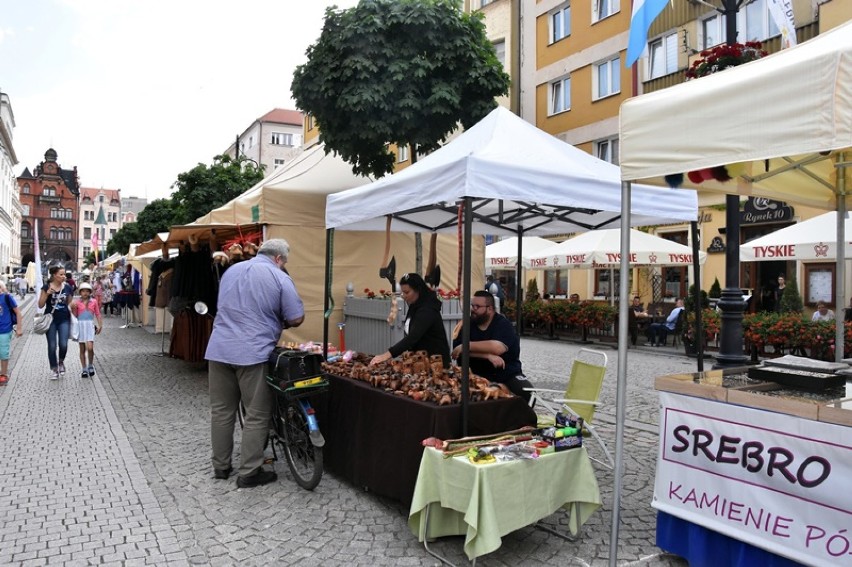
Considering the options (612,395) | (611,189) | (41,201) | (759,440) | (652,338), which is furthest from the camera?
(41,201)

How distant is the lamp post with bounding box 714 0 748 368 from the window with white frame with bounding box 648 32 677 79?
13104 millimetres

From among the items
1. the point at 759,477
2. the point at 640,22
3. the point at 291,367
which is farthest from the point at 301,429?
the point at 640,22

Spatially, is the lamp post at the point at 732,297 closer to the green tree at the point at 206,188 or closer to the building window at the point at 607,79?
the green tree at the point at 206,188

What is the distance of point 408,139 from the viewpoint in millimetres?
9555

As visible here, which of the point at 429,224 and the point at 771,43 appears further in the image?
the point at 771,43

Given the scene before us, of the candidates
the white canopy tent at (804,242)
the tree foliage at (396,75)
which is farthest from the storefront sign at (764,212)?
the tree foliage at (396,75)

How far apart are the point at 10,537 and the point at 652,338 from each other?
45.9 feet

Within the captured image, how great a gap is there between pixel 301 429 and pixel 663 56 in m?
18.8

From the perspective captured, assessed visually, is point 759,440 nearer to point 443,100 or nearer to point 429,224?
point 429,224

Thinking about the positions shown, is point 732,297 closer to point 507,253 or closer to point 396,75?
point 396,75

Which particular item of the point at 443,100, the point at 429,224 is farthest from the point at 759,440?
the point at 443,100

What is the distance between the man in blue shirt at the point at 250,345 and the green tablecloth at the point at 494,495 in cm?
165

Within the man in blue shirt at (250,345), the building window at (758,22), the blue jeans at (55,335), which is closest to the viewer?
the man in blue shirt at (250,345)

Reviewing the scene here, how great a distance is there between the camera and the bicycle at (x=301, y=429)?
183 inches
